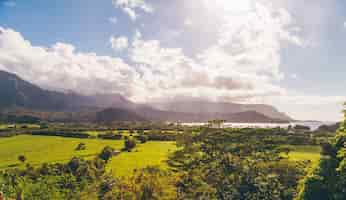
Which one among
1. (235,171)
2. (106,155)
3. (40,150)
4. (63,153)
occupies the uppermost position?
(106,155)

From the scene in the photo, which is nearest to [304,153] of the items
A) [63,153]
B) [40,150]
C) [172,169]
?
[172,169]

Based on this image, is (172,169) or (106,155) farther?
(106,155)

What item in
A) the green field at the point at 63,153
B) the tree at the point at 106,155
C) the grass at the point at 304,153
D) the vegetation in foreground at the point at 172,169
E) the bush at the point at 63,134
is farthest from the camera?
the bush at the point at 63,134

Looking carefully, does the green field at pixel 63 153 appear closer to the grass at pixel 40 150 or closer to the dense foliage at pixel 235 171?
the grass at pixel 40 150

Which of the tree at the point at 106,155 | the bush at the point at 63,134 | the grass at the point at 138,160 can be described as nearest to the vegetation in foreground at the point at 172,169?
the tree at the point at 106,155

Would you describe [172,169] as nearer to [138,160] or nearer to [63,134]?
[138,160]

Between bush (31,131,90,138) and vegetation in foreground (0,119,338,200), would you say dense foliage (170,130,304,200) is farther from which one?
bush (31,131,90,138)

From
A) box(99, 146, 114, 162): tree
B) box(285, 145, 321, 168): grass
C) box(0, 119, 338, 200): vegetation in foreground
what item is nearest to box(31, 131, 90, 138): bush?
box(0, 119, 338, 200): vegetation in foreground
